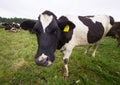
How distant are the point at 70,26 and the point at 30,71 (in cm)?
222

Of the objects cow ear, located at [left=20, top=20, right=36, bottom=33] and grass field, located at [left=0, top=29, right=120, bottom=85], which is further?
grass field, located at [left=0, top=29, right=120, bottom=85]

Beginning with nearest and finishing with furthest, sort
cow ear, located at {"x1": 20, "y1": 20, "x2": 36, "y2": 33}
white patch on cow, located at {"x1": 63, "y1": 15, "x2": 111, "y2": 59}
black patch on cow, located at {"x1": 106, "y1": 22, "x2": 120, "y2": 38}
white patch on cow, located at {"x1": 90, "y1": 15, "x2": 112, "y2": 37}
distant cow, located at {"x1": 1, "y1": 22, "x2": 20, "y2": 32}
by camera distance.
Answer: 1. cow ear, located at {"x1": 20, "y1": 20, "x2": 36, "y2": 33}
2. white patch on cow, located at {"x1": 63, "y1": 15, "x2": 111, "y2": 59}
3. white patch on cow, located at {"x1": 90, "y1": 15, "x2": 112, "y2": 37}
4. black patch on cow, located at {"x1": 106, "y1": 22, "x2": 120, "y2": 38}
5. distant cow, located at {"x1": 1, "y1": 22, "x2": 20, "y2": 32}

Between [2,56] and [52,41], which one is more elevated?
[52,41]

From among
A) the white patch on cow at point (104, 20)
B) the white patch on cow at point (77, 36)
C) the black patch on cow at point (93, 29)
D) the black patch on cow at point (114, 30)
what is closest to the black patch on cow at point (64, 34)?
the white patch on cow at point (77, 36)

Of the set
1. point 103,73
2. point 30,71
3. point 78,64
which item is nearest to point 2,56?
point 30,71

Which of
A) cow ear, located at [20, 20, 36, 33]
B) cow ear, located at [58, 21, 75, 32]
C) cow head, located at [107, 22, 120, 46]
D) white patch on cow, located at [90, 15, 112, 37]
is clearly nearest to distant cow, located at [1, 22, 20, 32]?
cow head, located at [107, 22, 120, 46]

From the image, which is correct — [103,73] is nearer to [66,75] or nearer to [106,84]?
[106,84]

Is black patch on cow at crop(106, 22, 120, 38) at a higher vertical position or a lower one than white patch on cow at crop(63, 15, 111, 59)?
lower

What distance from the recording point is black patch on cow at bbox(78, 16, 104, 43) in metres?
8.73

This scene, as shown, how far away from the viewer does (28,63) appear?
8.95m

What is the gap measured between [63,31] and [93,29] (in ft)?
6.81

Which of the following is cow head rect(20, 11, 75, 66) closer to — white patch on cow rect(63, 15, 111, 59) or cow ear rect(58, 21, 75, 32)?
cow ear rect(58, 21, 75, 32)

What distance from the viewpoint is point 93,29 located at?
8.95 metres

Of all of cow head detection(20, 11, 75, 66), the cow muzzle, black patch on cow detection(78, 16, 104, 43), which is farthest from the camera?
black patch on cow detection(78, 16, 104, 43)
